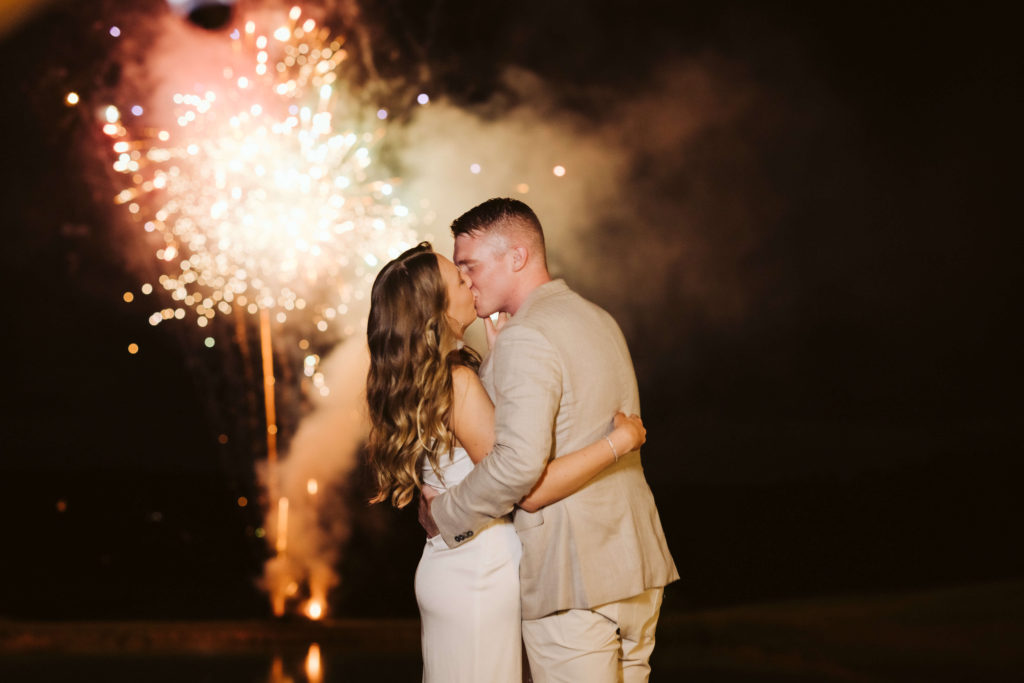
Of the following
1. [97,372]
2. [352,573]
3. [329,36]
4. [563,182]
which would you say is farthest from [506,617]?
[97,372]

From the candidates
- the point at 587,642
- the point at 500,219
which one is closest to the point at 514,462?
the point at 587,642

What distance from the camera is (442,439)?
7.53 ft

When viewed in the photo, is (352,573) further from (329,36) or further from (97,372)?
(97,372)

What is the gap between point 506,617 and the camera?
88.2 inches

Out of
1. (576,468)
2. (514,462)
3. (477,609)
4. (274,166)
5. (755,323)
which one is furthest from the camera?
(755,323)

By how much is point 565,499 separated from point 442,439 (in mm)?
368

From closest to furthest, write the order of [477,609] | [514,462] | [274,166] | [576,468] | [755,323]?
1. [514,462]
2. [576,468]
3. [477,609]
4. [274,166]
5. [755,323]

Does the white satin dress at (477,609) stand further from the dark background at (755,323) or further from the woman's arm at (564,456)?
the dark background at (755,323)

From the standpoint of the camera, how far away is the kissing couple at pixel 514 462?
2068mm

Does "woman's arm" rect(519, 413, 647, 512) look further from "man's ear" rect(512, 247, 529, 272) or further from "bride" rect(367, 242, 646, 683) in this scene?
"man's ear" rect(512, 247, 529, 272)

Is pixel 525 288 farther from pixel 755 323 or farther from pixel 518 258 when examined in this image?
pixel 755 323

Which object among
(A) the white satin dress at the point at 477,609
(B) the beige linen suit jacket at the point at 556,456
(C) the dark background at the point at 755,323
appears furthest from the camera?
(C) the dark background at the point at 755,323

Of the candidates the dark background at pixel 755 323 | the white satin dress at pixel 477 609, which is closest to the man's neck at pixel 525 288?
the white satin dress at pixel 477 609

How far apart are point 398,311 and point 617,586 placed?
863mm
